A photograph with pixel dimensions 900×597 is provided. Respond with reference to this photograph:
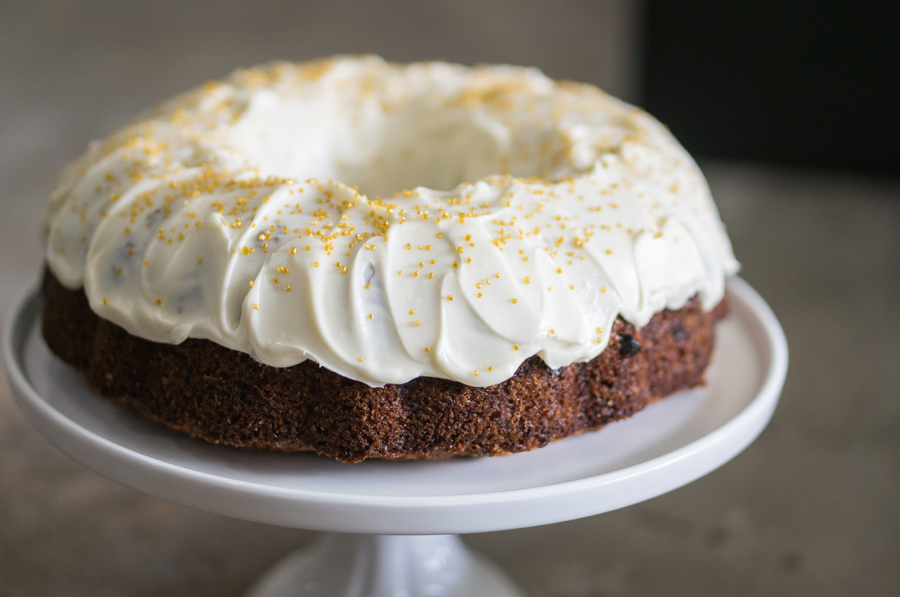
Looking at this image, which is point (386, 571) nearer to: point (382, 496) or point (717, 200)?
point (382, 496)

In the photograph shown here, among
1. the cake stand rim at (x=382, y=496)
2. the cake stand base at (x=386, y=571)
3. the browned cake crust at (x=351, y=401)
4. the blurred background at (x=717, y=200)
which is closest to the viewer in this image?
the cake stand rim at (x=382, y=496)

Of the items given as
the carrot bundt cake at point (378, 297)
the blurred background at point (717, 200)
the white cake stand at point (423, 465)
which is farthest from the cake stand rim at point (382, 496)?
the blurred background at point (717, 200)

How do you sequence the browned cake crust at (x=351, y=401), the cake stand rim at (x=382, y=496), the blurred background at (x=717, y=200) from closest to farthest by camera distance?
1. the cake stand rim at (x=382, y=496)
2. the browned cake crust at (x=351, y=401)
3. the blurred background at (x=717, y=200)

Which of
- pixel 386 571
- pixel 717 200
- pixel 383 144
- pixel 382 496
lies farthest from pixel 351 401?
pixel 717 200

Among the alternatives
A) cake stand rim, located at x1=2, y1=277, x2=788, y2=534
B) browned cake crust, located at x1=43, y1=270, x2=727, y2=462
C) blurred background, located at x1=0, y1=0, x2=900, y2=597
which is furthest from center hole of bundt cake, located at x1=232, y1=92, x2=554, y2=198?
blurred background, located at x1=0, y1=0, x2=900, y2=597

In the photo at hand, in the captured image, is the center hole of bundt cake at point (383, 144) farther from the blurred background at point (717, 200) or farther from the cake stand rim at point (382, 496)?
the blurred background at point (717, 200)

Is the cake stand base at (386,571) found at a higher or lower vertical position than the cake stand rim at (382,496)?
lower

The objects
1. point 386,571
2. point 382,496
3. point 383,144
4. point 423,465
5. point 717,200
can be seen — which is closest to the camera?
point 382,496
